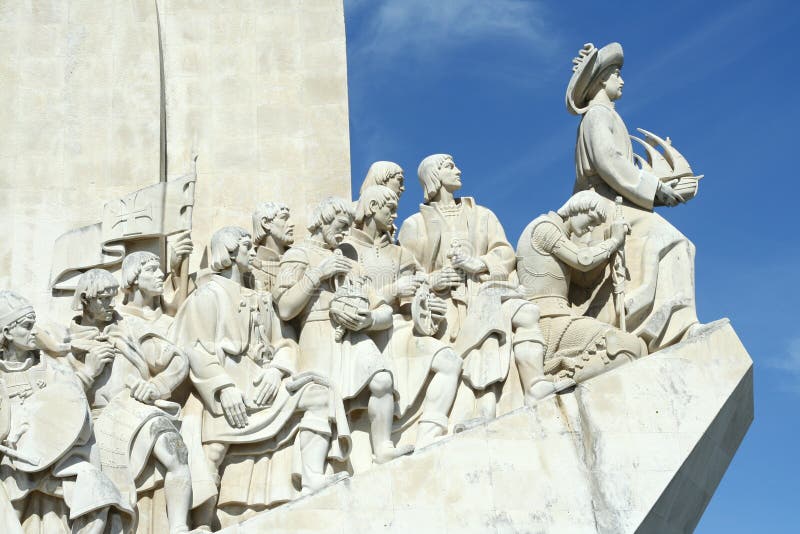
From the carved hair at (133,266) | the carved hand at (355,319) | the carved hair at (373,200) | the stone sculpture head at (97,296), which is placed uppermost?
the carved hair at (373,200)

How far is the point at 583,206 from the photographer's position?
1238 cm

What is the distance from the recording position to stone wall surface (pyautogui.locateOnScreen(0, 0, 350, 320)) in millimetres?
13062

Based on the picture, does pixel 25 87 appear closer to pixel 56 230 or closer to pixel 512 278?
pixel 56 230

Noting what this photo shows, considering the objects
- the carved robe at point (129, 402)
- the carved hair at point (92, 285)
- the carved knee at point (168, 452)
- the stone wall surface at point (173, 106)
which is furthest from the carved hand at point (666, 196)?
the carved knee at point (168, 452)

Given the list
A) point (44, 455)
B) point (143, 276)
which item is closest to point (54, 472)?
point (44, 455)

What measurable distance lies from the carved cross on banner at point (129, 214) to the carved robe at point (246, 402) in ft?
3.22

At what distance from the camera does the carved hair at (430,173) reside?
12.7 meters

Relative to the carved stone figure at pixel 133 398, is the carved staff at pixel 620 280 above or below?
above

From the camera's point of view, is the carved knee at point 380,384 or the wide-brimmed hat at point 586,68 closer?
the carved knee at point 380,384

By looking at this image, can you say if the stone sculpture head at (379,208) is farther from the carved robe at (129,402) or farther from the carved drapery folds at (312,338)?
the carved robe at (129,402)

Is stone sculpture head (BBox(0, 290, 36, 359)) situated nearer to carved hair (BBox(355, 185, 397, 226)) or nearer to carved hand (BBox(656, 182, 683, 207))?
carved hair (BBox(355, 185, 397, 226))

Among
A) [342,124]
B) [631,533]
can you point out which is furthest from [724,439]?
[342,124]

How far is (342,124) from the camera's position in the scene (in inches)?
538

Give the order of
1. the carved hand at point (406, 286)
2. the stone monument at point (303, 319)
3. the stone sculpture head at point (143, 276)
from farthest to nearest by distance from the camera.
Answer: the carved hand at point (406, 286) → the stone sculpture head at point (143, 276) → the stone monument at point (303, 319)
